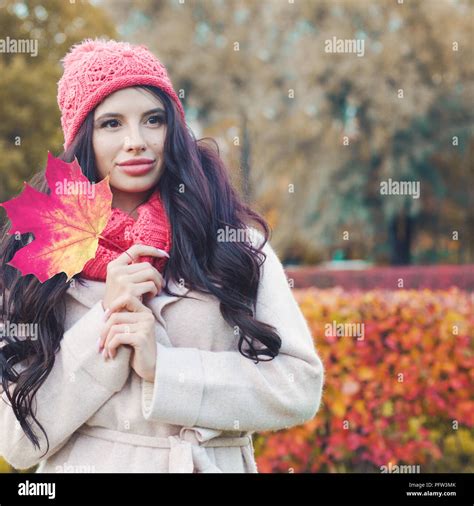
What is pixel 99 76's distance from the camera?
2057 mm

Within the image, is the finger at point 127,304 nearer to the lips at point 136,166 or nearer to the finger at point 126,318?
the finger at point 126,318

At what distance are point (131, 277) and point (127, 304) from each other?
0.20ft

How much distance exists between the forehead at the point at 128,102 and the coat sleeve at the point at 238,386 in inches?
22.9

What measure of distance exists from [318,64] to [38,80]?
390 inches

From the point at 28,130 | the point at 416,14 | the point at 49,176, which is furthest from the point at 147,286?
the point at 416,14

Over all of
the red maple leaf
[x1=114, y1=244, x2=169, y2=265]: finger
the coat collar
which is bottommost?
the coat collar

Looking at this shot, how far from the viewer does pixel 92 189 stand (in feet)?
6.42

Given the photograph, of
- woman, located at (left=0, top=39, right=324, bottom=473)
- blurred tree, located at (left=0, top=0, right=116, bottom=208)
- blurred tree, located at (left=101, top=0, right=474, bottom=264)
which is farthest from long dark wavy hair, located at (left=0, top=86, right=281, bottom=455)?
blurred tree, located at (left=101, top=0, right=474, bottom=264)

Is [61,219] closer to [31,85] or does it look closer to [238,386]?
[238,386]

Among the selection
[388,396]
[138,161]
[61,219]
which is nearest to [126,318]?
[61,219]

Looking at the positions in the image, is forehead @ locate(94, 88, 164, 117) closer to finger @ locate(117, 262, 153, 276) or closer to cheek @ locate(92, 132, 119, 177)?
cheek @ locate(92, 132, 119, 177)

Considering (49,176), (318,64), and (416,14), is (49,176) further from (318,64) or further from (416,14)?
(416,14)

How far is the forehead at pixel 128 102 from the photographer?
2.04 metres

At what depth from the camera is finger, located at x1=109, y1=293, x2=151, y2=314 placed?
1863 millimetres
